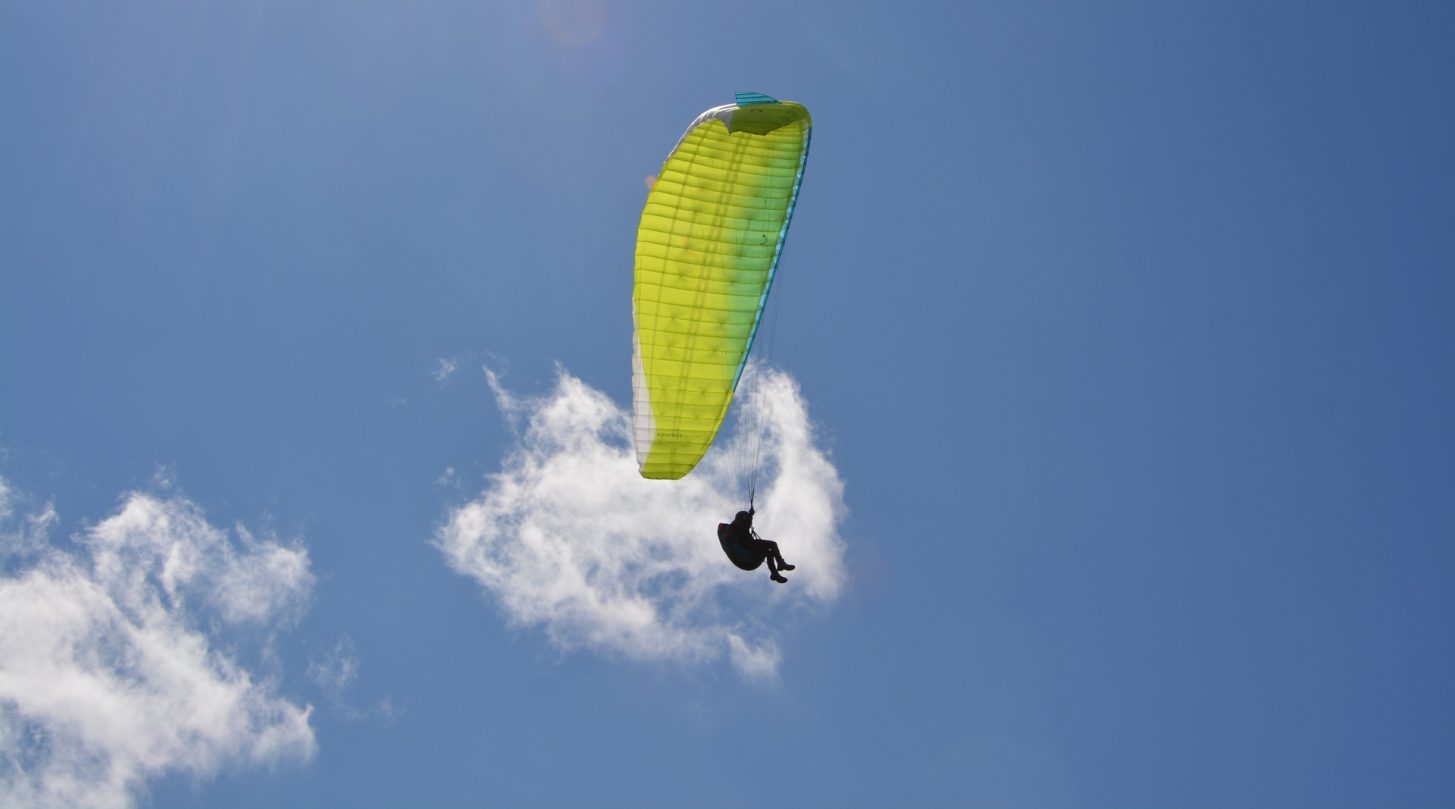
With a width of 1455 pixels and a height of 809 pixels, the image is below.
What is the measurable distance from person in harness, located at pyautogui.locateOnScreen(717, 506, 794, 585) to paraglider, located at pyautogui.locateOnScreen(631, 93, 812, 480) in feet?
4.81

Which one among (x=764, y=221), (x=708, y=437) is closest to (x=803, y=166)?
(x=764, y=221)

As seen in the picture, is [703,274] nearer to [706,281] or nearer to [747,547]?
[706,281]

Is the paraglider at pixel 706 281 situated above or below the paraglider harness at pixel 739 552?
above

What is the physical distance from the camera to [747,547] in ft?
72.3

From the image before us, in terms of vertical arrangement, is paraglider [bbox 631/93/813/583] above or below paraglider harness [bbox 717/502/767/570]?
above

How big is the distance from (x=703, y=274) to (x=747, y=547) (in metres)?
5.16

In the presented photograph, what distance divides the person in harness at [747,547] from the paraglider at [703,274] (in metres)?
1.47

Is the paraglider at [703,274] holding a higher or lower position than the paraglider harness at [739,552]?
higher

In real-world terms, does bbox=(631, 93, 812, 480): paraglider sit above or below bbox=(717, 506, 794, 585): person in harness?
above

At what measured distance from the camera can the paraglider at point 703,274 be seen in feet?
72.6

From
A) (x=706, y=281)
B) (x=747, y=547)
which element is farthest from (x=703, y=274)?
(x=747, y=547)

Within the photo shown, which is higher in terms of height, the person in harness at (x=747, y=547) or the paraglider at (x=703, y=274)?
the paraglider at (x=703, y=274)

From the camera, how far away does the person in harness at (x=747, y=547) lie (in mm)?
21969

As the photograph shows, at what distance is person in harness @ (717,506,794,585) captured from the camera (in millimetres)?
21969
